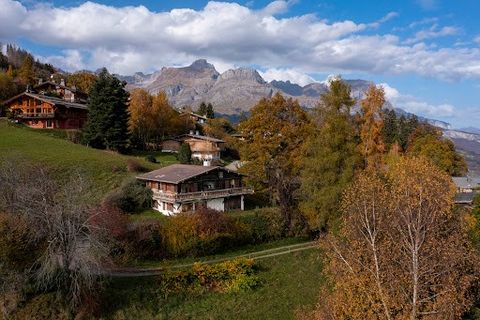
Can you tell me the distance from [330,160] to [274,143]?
38.0 feet

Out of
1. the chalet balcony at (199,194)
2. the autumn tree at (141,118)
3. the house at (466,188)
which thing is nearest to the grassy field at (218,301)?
the chalet balcony at (199,194)

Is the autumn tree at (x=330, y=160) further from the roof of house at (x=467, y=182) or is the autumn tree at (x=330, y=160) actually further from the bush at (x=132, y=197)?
the roof of house at (x=467, y=182)

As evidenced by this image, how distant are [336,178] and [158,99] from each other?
57.8 m

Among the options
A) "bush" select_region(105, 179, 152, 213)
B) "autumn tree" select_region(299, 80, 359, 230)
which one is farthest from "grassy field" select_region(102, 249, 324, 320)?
"bush" select_region(105, 179, 152, 213)

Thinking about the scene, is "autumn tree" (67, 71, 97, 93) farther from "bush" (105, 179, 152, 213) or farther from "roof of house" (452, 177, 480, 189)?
"roof of house" (452, 177, 480, 189)

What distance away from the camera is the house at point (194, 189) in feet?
160

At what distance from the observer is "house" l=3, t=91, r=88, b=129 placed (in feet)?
252

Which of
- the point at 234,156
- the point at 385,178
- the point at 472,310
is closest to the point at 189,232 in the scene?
the point at 385,178

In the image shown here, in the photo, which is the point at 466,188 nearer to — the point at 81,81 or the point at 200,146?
the point at 200,146

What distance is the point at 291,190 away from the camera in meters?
49.0

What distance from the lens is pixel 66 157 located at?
188 feet

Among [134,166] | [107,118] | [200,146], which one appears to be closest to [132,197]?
[134,166]

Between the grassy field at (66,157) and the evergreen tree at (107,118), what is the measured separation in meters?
2.84

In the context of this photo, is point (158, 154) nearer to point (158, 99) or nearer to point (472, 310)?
point (158, 99)
